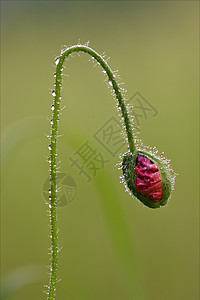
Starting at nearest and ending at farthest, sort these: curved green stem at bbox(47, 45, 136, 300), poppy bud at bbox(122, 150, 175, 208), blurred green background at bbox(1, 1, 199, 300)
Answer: curved green stem at bbox(47, 45, 136, 300)
poppy bud at bbox(122, 150, 175, 208)
blurred green background at bbox(1, 1, 199, 300)

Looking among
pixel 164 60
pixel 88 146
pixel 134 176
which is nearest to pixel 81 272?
pixel 88 146

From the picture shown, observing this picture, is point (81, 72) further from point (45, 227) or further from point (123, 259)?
point (123, 259)

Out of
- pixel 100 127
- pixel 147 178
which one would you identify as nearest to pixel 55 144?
pixel 147 178

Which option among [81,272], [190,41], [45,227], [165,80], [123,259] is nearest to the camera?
[123,259]

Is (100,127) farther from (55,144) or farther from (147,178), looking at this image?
(55,144)

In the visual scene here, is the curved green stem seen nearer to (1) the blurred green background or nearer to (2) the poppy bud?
(2) the poppy bud

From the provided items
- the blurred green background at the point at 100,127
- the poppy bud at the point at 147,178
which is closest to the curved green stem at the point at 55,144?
the poppy bud at the point at 147,178

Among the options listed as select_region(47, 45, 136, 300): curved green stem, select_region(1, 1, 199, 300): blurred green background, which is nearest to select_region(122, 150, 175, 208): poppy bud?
select_region(47, 45, 136, 300): curved green stem
